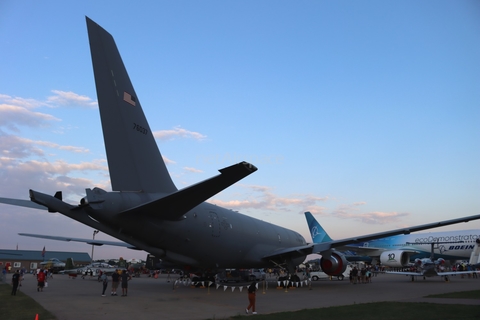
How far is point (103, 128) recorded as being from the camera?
13.8 metres

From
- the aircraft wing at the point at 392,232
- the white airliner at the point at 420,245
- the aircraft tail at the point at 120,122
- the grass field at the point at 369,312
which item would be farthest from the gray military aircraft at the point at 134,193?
the white airliner at the point at 420,245

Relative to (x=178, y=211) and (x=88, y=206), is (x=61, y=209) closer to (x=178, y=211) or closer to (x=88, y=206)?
(x=88, y=206)

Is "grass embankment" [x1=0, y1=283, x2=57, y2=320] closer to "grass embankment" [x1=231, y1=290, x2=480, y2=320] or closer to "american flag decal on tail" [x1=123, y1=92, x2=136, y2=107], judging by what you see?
"grass embankment" [x1=231, y1=290, x2=480, y2=320]

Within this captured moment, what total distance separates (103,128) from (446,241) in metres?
47.8

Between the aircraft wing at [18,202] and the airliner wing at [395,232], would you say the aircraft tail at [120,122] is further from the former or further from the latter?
the airliner wing at [395,232]

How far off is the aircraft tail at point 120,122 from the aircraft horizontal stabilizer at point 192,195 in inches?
50.9

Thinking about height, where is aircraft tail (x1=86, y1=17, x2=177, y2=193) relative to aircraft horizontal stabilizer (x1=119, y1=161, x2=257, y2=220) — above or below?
above

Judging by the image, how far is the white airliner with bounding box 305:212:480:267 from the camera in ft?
136

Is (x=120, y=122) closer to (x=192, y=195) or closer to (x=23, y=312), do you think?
(x=192, y=195)

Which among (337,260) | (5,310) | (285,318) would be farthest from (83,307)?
(337,260)

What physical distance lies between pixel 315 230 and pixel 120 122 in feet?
122

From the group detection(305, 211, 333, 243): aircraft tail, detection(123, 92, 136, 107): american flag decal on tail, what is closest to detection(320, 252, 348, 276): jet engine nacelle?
detection(123, 92, 136, 107): american flag decal on tail

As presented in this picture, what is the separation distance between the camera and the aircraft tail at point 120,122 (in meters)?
13.8

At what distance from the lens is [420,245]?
2067 inches
